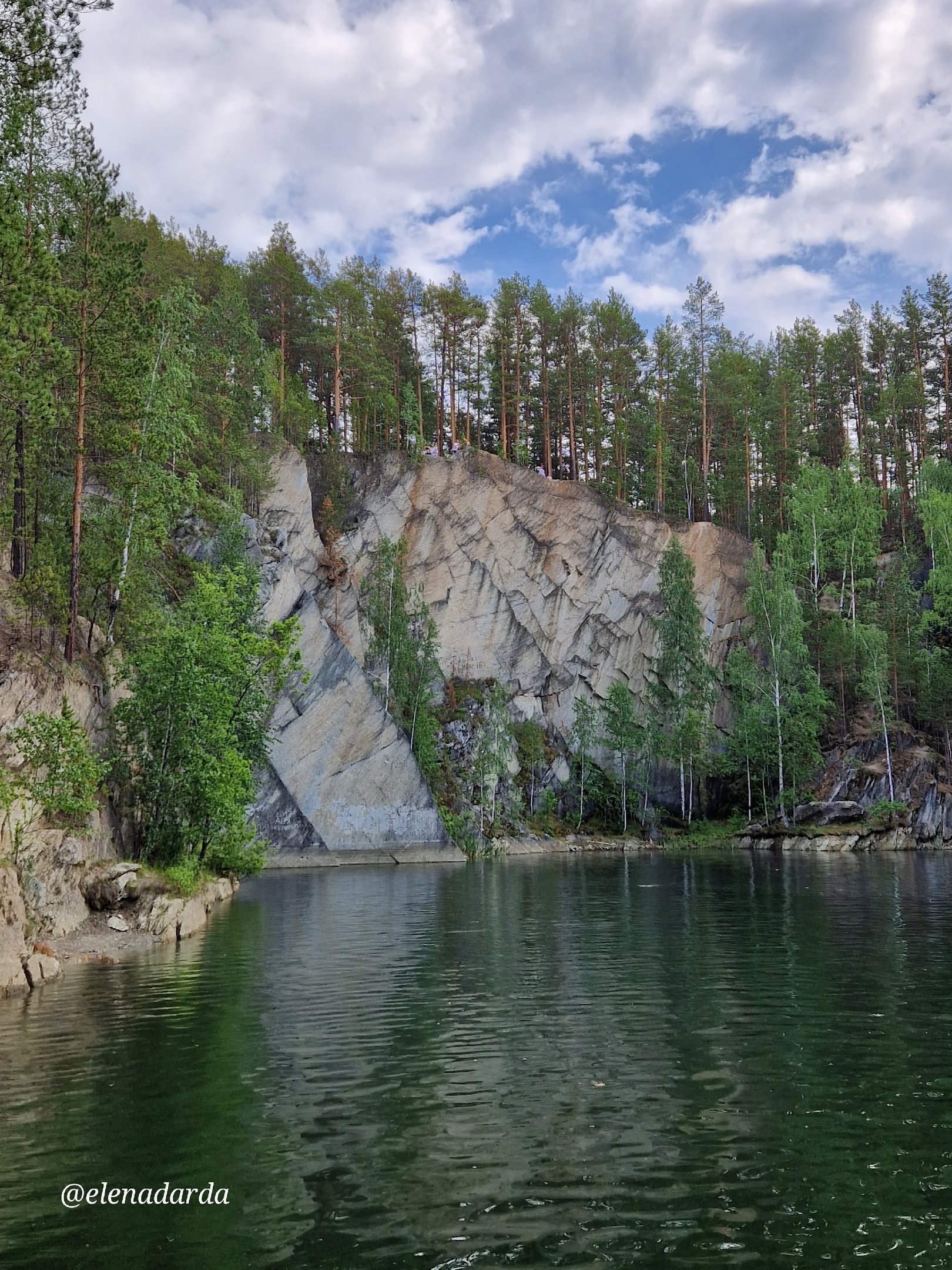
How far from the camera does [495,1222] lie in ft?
24.3

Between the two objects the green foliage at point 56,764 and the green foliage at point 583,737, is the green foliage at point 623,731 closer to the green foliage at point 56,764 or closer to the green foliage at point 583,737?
the green foliage at point 583,737

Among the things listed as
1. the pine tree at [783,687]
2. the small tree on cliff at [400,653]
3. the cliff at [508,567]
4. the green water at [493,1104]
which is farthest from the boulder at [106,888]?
the pine tree at [783,687]

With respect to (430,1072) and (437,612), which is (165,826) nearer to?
(430,1072)

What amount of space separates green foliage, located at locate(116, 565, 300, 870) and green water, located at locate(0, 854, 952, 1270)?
7.43 m

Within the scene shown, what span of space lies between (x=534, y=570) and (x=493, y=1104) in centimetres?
6809

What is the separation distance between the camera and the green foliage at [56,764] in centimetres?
2109

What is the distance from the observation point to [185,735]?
28891 mm

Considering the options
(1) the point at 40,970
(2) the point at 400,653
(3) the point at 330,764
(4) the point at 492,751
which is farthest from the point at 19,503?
(4) the point at 492,751

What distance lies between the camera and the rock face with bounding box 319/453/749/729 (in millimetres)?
74562

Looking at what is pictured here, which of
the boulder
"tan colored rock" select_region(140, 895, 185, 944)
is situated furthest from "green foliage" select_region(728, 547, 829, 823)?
the boulder

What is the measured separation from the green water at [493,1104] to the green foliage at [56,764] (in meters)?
4.16

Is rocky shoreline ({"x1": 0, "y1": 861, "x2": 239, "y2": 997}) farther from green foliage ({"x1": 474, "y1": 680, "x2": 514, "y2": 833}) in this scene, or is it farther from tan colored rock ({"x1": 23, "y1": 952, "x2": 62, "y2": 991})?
green foliage ({"x1": 474, "y1": 680, "x2": 514, "y2": 833})

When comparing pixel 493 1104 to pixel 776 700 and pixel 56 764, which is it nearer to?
pixel 56 764

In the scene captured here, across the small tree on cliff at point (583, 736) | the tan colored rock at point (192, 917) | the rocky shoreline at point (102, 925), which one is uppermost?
the small tree on cliff at point (583, 736)
